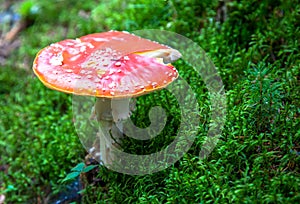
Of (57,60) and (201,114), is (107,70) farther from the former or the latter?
(201,114)

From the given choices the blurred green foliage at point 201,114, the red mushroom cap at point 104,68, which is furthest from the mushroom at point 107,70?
the blurred green foliage at point 201,114

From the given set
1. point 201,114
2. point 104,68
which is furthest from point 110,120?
point 201,114

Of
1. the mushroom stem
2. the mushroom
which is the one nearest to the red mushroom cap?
the mushroom

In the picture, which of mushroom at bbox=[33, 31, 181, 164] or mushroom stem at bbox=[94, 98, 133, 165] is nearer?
mushroom at bbox=[33, 31, 181, 164]

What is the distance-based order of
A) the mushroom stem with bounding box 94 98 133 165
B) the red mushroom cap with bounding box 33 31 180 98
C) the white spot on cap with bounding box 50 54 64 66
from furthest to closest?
the mushroom stem with bounding box 94 98 133 165 → the white spot on cap with bounding box 50 54 64 66 → the red mushroom cap with bounding box 33 31 180 98

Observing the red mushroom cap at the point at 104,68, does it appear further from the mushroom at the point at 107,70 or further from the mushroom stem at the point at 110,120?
the mushroom stem at the point at 110,120

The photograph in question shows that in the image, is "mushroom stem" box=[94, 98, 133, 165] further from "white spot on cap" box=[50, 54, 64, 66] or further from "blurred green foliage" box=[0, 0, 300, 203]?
"white spot on cap" box=[50, 54, 64, 66]

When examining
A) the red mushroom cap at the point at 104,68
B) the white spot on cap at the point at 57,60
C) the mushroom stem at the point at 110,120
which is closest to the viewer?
the red mushroom cap at the point at 104,68
